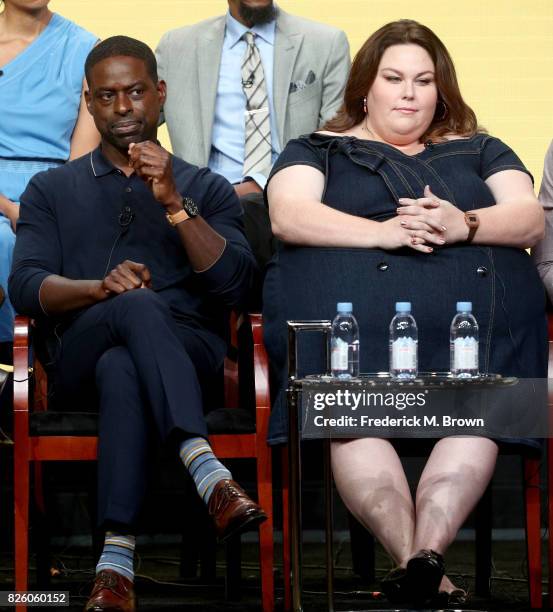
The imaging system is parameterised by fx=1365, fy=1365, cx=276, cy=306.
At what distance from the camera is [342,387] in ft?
8.25

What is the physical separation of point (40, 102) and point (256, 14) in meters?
0.69

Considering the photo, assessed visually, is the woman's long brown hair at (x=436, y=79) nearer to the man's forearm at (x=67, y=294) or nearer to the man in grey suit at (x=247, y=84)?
the man in grey suit at (x=247, y=84)

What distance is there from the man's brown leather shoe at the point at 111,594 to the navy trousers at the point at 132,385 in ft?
0.39

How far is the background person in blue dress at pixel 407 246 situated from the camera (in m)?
2.87

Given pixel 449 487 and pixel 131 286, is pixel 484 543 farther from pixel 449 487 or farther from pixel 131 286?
pixel 131 286

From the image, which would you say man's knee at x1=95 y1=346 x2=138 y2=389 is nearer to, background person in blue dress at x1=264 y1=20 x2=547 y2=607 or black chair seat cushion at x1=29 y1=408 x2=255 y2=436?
black chair seat cushion at x1=29 y1=408 x2=255 y2=436

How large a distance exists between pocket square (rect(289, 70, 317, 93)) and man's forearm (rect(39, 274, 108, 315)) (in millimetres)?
1126

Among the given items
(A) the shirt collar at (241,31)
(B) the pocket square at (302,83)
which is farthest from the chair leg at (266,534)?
(A) the shirt collar at (241,31)

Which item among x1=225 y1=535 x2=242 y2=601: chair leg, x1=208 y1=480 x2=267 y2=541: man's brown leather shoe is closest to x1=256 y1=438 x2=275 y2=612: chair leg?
x1=225 y1=535 x2=242 y2=601: chair leg

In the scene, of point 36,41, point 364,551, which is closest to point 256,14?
point 36,41

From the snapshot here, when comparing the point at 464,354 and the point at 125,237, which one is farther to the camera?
the point at 125,237

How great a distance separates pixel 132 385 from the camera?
9.68ft

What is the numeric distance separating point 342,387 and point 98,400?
0.86m

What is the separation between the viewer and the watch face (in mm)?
3221
